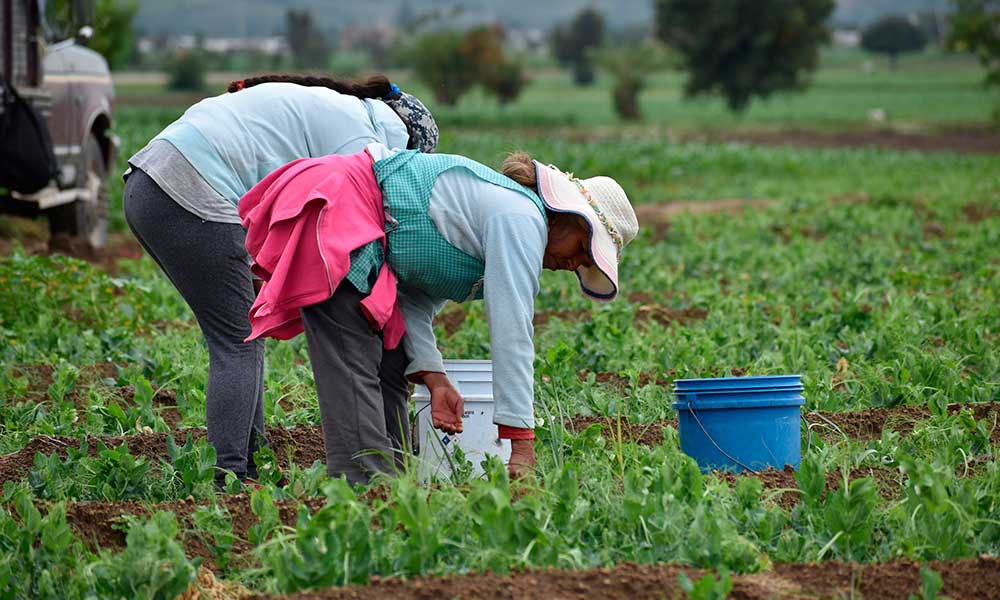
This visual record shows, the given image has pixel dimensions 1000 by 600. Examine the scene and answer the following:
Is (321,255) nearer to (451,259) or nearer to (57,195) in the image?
(451,259)

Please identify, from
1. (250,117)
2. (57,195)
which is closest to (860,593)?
(250,117)

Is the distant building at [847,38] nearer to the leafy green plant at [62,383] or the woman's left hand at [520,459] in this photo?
the leafy green plant at [62,383]

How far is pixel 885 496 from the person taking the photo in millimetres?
4059

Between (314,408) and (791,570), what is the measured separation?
2738 millimetres

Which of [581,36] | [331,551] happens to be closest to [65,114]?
[331,551]

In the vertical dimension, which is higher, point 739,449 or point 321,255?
point 321,255

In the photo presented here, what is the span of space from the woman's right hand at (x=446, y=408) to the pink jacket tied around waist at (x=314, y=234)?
0.83 ft

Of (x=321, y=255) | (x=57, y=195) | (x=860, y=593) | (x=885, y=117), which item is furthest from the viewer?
(x=885, y=117)

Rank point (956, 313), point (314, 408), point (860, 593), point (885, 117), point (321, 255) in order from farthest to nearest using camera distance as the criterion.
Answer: point (885, 117), point (956, 313), point (314, 408), point (321, 255), point (860, 593)

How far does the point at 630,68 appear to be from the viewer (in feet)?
178

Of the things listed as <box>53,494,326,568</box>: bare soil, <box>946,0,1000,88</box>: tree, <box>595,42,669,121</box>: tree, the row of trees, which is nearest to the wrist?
<box>53,494,326,568</box>: bare soil

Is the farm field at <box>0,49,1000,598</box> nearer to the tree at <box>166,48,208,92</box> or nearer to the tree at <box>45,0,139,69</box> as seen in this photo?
the tree at <box>45,0,139,69</box>

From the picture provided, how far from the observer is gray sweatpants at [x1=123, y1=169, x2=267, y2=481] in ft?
13.7

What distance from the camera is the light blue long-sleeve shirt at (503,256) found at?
363cm
